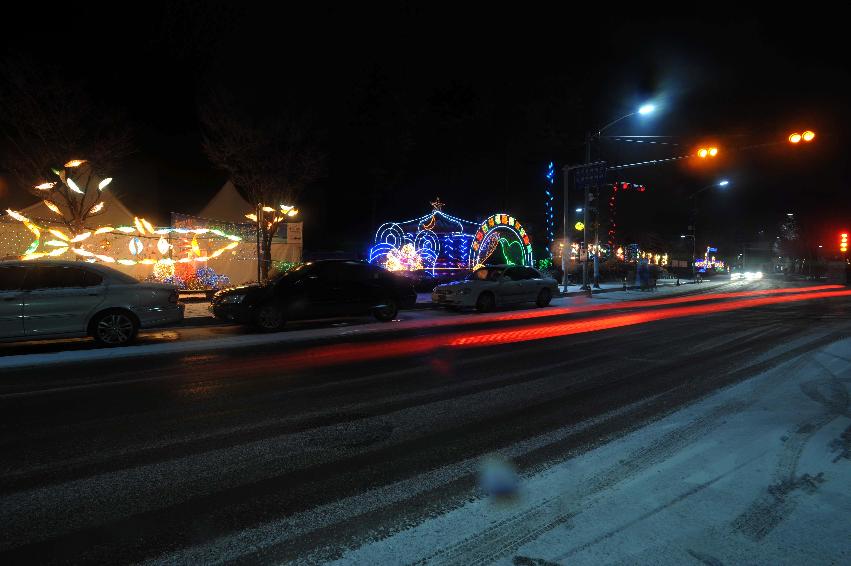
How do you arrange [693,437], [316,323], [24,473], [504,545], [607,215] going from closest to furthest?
[504,545]
[24,473]
[693,437]
[316,323]
[607,215]

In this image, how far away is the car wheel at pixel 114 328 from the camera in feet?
33.3

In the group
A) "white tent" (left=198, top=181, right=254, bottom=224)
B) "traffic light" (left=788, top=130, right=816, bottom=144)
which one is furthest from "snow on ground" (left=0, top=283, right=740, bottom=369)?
"traffic light" (left=788, top=130, right=816, bottom=144)

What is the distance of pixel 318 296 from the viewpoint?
44.0 ft

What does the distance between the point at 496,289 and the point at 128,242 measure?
12657 mm

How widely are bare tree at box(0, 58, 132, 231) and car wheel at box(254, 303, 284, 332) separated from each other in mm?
8472

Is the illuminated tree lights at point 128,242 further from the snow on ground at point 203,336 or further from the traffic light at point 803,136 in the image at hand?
the traffic light at point 803,136

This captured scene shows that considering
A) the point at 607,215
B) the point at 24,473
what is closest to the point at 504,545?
the point at 24,473

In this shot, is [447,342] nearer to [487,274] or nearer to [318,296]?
[318,296]

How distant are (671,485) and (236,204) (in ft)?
70.9

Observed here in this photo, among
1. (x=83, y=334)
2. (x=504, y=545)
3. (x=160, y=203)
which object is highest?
(x=160, y=203)

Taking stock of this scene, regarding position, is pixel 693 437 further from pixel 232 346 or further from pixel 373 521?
pixel 232 346

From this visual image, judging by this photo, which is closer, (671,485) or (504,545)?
(504,545)

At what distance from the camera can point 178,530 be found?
11.1ft

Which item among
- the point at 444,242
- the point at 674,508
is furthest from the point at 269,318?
the point at 444,242
